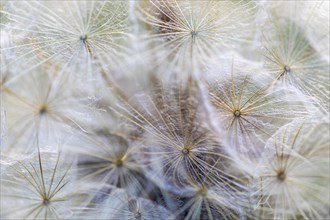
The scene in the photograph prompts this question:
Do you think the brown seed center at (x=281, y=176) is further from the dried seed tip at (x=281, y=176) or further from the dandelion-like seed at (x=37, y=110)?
the dandelion-like seed at (x=37, y=110)

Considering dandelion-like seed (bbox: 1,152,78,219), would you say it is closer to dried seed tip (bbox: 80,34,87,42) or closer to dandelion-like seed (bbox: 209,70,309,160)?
dried seed tip (bbox: 80,34,87,42)

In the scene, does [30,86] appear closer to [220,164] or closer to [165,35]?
[165,35]

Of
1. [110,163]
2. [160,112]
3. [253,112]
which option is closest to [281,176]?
[253,112]

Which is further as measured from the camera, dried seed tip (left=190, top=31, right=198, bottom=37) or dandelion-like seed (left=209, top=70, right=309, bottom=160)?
dried seed tip (left=190, top=31, right=198, bottom=37)

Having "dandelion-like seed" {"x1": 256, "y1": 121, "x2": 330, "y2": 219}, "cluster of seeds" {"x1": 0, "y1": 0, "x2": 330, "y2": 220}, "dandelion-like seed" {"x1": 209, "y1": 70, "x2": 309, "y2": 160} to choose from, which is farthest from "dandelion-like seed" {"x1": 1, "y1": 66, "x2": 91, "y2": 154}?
"dandelion-like seed" {"x1": 256, "y1": 121, "x2": 330, "y2": 219}

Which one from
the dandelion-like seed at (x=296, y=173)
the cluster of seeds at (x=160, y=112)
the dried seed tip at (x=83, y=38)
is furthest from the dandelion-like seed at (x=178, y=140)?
the dried seed tip at (x=83, y=38)

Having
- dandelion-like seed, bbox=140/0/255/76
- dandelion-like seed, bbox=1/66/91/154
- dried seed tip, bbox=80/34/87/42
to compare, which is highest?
dandelion-like seed, bbox=140/0/255/76

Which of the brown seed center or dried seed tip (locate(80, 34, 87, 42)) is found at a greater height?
dried seed tip (locate(80, 34, 87, 42))

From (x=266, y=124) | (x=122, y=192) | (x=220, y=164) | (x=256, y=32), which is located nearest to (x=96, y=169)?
(x=122, y=192)

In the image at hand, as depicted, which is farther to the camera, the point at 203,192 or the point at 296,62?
the point at 296,62

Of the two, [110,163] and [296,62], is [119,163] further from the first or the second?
[296,62]

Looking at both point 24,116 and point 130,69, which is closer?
point 24,116
